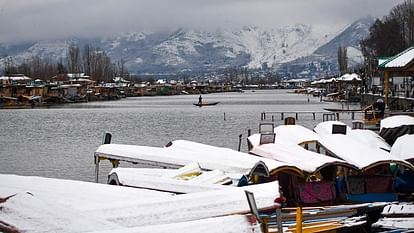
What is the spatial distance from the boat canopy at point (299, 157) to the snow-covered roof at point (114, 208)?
138 inches

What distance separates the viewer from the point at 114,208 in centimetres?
1110

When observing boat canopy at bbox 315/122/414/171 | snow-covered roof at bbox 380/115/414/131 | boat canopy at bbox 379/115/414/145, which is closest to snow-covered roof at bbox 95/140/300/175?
boat canopy at bbox 315/122/414/171

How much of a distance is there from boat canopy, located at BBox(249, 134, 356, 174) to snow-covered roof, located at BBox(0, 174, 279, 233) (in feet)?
11.5

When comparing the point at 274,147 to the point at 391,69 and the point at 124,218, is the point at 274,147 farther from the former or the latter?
the point at 391,69

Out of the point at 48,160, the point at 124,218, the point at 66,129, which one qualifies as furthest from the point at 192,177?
the point at 66,129

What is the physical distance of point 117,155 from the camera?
22500 millimetres

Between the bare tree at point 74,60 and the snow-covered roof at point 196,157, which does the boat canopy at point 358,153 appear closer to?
the snow-covered roof at point 196,157

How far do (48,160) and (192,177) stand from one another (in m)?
18.4

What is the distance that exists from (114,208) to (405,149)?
10.0 metres

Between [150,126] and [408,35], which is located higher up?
[408,35]

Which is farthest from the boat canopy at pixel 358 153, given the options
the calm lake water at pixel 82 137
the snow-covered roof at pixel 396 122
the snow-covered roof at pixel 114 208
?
the calm lake water at pixel 82 137

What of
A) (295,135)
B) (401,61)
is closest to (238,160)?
(295,135)

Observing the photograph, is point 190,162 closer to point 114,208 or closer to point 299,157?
point 299,157

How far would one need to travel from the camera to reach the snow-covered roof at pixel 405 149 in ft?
58.3
